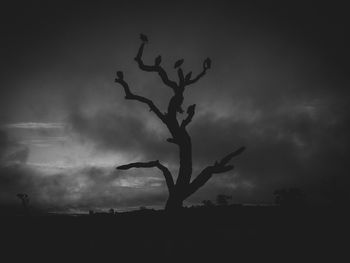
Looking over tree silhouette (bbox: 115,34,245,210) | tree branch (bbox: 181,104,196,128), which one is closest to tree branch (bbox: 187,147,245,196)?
tree silhouette (bbox: 115,34,245,210)

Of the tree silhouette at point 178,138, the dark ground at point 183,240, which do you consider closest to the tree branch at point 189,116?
the tree silhouette at point 178,138

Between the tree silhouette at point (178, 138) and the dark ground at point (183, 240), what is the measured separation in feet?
8.53

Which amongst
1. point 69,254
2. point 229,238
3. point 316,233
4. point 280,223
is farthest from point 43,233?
point 316,233

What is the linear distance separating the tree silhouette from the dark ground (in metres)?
2.60

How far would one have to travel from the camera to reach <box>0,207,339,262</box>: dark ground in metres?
10.1

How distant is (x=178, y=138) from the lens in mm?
17172

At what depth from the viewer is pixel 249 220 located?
1348 centimetres

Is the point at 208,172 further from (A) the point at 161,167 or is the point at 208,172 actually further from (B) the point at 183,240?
(B) the point at 183,240

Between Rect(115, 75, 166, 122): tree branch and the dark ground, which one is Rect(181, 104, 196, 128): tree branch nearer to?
Rect(115, 75, 166, 122): tree branch

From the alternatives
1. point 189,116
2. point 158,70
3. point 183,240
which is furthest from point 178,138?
point 183,240

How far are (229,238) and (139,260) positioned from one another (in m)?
3.17

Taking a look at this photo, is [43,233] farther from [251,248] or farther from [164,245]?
[251,248]

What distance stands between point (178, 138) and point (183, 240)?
23.3 feet

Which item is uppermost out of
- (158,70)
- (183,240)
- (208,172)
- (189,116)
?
(158,70)
